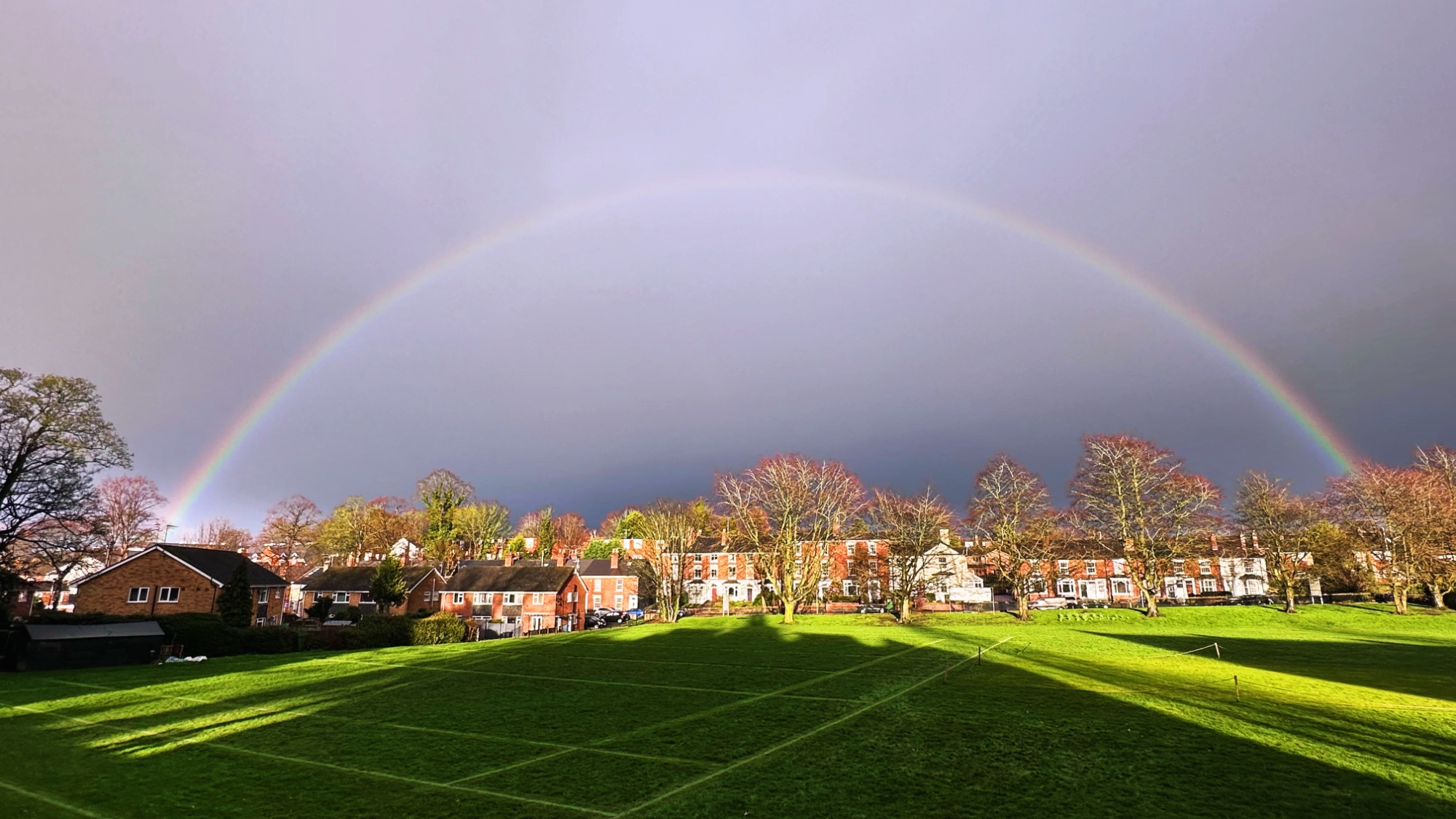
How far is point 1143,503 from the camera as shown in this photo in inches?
Answer: 2112

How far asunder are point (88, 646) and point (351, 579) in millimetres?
50660

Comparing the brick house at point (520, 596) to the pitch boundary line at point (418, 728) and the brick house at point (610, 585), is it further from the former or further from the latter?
the pitch boundary line at point (418, 728)

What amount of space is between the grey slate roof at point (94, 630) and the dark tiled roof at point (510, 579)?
41.4m

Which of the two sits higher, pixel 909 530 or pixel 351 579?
pixel 909 530

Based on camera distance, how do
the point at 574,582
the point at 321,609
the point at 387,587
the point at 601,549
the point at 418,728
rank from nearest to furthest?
the point at 418,728
the point at 387,587
the point at 321,609
the point at 574,582
the point at 601,549

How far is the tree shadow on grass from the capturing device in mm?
22734

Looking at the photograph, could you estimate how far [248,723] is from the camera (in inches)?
701

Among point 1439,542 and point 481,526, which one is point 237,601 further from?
point 1439,542

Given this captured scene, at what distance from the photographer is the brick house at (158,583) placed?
5131 centimetres

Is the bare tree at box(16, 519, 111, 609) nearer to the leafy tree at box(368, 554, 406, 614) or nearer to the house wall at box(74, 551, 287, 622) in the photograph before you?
the house wall at box(74, 551, 287, 622)

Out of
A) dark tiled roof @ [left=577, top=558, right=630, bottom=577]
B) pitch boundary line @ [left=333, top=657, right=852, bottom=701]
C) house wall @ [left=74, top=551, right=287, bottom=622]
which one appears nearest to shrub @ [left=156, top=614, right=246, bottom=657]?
pitch boundary line @ [left=333, top=657, right=852, bottom=701]

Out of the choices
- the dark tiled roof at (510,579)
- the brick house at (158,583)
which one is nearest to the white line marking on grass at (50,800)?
the brick house at (158,583)

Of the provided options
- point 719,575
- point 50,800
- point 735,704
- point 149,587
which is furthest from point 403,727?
point 719,575

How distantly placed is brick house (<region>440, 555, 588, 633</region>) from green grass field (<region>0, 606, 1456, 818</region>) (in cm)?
4410
